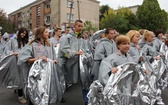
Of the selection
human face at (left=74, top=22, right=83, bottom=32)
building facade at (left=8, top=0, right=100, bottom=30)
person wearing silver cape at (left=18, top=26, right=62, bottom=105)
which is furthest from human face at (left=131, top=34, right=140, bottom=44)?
building facade at (left=8, top=0, right=100, bottom=30)

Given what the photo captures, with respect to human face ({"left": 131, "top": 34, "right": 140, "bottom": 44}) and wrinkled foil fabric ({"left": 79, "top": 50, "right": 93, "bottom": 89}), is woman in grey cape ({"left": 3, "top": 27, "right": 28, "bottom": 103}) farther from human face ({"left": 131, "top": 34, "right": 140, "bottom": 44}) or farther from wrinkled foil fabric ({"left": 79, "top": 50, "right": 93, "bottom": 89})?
human face ({"left": 131, "top": 34, "right": 140, "bottom": 44})

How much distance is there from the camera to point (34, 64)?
3994 mm

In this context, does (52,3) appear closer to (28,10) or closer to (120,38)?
Result: (28,10)

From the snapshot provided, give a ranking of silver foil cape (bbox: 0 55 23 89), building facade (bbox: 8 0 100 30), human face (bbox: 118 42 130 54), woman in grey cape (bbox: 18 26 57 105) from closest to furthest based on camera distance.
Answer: human face (bbox: 118 42 130 54), woman in grey cape (bbox: 18 26 57 105), silver foil cape (bbox: 0 55 23 89), building facade (bbox: 8 0 100 30)

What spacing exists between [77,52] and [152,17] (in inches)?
1414

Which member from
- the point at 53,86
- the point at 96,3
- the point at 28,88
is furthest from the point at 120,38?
the point at 96,3

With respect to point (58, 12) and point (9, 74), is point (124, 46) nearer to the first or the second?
point (9, 74)

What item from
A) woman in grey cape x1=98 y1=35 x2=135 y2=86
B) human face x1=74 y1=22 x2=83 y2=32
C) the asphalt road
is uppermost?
human face x1=74 y1=22 x2=83 y2=32

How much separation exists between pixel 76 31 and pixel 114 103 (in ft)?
7.72

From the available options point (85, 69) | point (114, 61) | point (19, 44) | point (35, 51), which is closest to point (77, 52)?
point (85, 69)

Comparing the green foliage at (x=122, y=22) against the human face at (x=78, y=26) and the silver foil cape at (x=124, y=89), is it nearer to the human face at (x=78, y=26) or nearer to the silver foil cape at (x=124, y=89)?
the human face at (x=78, y=26)

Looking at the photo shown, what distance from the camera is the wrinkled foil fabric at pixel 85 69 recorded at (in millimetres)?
4828

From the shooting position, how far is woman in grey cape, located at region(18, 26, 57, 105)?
417 cm

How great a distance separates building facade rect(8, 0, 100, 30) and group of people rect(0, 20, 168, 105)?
35375 mm
